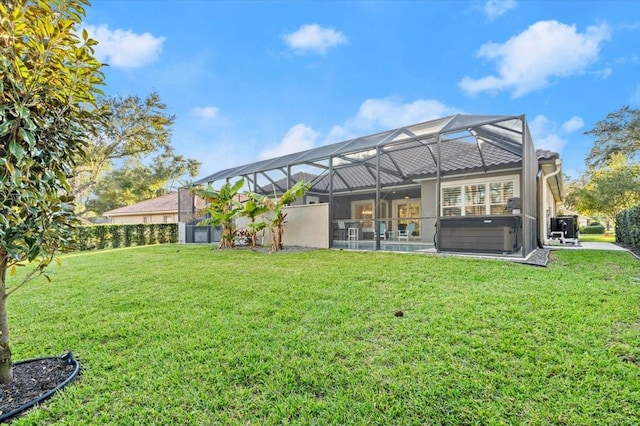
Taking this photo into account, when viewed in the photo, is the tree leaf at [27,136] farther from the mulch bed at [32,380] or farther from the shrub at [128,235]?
the shrub at [128,235]

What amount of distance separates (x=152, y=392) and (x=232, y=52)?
16363mm

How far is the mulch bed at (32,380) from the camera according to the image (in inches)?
92.4

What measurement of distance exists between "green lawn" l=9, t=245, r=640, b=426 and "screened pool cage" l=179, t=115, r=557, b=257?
3441 millimetres

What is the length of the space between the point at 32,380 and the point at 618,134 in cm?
3053

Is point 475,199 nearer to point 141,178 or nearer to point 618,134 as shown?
point 618,134

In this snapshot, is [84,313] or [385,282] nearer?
[84,313]

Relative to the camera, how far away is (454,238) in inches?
359

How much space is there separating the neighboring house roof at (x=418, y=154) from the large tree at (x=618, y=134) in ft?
46.8

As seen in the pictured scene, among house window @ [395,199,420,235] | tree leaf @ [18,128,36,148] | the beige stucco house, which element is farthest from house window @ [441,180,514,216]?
the beige stucco house

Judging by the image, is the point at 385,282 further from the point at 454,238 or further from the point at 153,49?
the point at 153,49

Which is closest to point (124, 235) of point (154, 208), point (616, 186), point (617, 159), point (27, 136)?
point (154, 208)

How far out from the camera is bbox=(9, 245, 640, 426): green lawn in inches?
83.9

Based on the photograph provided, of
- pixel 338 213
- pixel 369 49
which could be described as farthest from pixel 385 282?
pixel 369 49

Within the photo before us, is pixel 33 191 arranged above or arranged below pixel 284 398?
above
